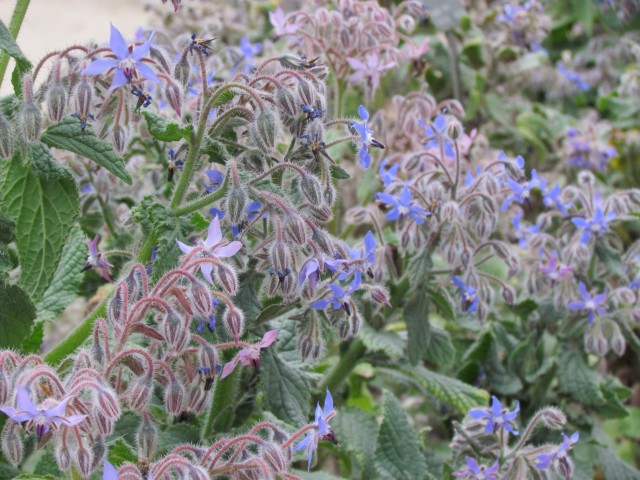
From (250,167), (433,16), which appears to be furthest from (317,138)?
(433,16)

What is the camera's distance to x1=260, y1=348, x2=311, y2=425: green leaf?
1.43 meters

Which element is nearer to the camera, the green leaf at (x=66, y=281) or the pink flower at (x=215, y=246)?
the pink flower at (x=215, y=246)

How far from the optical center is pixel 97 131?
4.60 feet

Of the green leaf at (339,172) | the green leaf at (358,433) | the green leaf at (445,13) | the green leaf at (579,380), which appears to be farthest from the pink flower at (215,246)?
the green leaf at (445,13)

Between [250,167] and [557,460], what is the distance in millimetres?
675

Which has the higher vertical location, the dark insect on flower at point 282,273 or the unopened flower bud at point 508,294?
the dark insect on flower at point 282,273

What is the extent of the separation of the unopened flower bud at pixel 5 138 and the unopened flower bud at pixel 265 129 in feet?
1.09

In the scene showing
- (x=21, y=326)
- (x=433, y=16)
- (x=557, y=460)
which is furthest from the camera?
(x=433, y=16)

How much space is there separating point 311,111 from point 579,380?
965 mm

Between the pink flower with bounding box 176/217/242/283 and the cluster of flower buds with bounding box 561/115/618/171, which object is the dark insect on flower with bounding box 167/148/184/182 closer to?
the pink flower with bounding box 176/217/242/283

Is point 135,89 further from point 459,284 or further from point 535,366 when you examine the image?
point 535,366

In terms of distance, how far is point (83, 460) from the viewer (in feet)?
3.25

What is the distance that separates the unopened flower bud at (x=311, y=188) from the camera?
4.21 feet

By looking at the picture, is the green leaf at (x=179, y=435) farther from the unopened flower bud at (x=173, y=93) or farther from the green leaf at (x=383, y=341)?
the unopened flower bud at (x=173, y=93)
